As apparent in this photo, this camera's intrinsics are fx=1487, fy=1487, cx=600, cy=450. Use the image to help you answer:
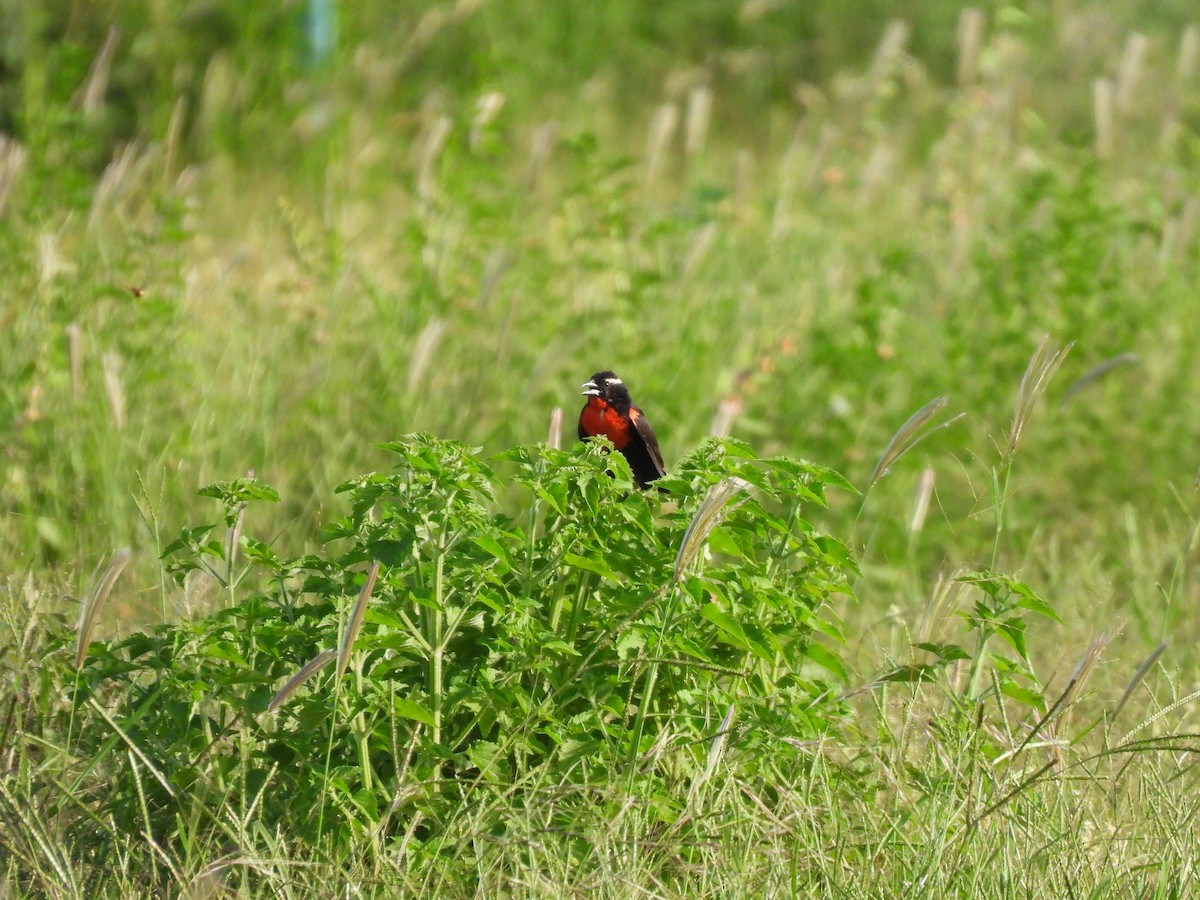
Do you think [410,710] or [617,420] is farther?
[617,420]

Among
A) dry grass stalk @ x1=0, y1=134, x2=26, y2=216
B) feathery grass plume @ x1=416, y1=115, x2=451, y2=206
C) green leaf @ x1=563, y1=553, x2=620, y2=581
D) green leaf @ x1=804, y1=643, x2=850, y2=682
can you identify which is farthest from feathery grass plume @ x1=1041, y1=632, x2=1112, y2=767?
dry grass stalk @ x1=0, y1=134, x2=26, y2=216

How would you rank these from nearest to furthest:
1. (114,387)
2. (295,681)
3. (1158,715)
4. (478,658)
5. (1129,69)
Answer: (295,681)
(1158,715)
(478,658)
(114,387)
(1129,69)

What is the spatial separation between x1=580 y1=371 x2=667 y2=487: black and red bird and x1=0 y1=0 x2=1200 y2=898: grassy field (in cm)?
35

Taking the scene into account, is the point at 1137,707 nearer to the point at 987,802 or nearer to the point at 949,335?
the point at 987,802

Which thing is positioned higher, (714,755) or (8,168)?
(8,168)

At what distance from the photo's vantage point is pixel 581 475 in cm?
281

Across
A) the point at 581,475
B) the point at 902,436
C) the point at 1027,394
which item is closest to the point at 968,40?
the point at 1027,394

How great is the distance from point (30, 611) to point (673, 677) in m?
1.34

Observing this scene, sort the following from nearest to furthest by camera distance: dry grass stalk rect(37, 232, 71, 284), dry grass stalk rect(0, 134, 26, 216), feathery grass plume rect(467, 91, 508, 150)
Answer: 1. dry grass stalk rect(37, 232, 71, 284)
2. dry grass stalk rect(0, 134, 26, 216)
3. feathery grass plume rect(467, 91, 508, 150)

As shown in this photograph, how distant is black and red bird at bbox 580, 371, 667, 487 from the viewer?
4.29m

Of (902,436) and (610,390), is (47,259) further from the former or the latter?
(902,436)

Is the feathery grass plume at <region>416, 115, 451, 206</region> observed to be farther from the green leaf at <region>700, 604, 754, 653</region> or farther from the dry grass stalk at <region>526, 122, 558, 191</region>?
the green leaf at <region>700, 604, 754, 653</region>

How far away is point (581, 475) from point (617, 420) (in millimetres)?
1514

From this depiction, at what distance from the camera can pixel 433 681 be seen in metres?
2.81
